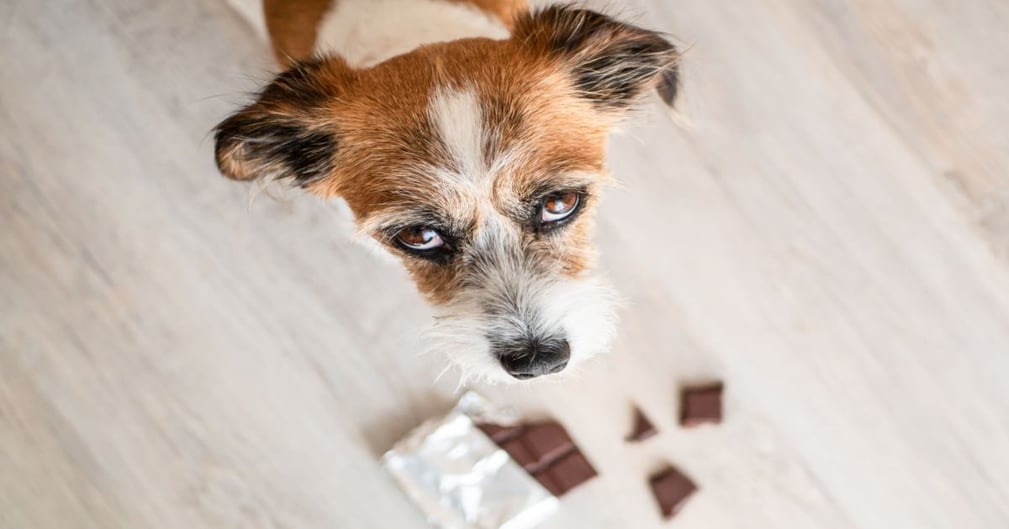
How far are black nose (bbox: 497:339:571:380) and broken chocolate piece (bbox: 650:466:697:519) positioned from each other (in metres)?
0.68

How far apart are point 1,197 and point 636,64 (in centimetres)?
169

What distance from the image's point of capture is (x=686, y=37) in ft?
6.61

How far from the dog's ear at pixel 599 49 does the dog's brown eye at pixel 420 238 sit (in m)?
0.38

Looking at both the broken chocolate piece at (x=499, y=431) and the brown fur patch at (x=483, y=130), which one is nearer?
the brown fur patch at (x=483, y=130)

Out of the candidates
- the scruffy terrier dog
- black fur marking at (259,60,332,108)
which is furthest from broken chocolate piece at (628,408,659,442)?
black fur marking at (259,60,332,108)

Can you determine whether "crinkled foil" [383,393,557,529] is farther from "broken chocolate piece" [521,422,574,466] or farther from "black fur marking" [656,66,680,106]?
"black fur marking" [656,66,680,106]

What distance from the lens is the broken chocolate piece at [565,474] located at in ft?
6.28

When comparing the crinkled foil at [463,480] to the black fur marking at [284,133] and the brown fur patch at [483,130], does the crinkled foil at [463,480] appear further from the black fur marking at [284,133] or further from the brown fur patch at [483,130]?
the black fur marking at [284,133]

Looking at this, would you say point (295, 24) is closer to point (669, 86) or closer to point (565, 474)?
point (669, 86)

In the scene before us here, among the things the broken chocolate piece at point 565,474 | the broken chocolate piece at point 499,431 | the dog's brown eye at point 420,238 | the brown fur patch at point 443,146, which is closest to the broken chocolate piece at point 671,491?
the broken chocolate piece at point 565,474

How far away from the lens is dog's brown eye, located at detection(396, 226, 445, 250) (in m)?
1.35

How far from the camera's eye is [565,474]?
1.91 metres

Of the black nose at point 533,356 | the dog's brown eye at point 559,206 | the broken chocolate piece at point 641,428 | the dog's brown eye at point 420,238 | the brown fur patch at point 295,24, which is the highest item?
the brown fur patch at point 295,24

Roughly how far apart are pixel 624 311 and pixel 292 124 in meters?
0.97
